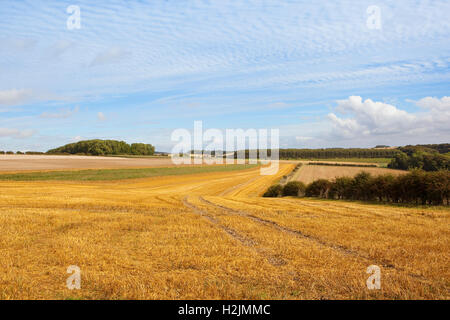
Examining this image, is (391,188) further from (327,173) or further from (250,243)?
(327,173)

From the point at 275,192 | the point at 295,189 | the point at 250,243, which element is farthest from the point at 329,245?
the point at 275,192

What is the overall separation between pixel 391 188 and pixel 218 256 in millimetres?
31434

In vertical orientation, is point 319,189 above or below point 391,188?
below

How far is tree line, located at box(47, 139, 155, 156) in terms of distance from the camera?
155m

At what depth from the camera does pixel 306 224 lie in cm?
1850

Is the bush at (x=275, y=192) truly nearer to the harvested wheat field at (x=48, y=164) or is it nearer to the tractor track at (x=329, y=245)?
the tractor track at (x=329, y=245)

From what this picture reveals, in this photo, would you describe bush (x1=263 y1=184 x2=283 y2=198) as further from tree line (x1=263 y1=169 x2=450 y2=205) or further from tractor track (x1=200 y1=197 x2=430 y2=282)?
tractor track (x1=200 y1=197 x2=430 y2=282)

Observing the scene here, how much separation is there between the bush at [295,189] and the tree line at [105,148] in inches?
4768

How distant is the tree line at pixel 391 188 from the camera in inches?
1294

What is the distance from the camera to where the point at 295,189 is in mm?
48625

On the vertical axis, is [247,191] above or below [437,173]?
below
